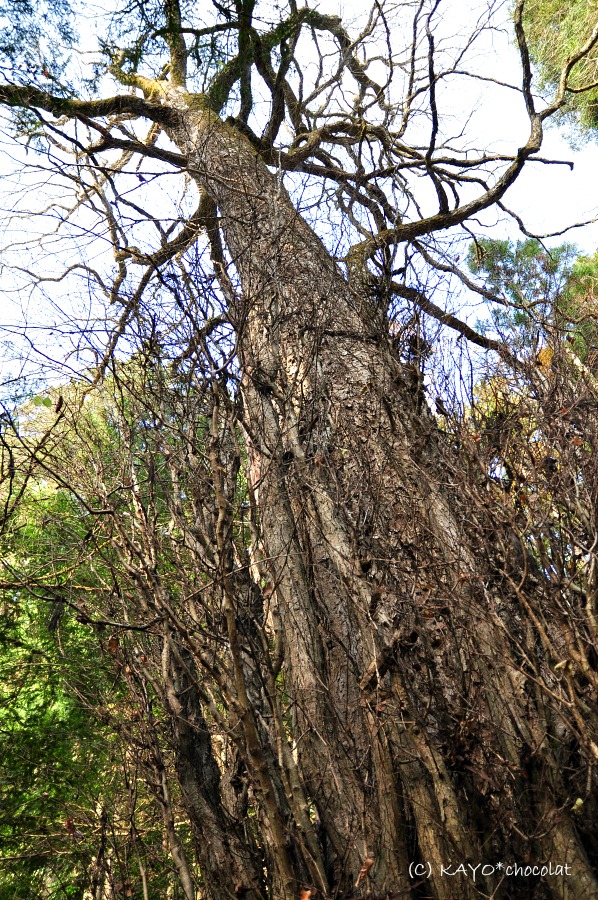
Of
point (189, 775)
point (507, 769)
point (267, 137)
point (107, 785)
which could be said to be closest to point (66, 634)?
point (107, 785)

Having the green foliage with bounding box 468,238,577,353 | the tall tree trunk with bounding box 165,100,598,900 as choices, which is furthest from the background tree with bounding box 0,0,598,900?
the green foliage with bounding box 468,238,577,353

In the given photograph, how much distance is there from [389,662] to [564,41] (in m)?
9.89

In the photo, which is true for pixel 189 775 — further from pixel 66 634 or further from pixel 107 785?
pixel 66 634

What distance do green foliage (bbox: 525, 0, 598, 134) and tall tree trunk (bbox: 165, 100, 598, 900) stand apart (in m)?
7.36

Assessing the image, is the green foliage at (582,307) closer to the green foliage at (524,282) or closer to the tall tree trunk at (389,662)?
the green foliage at (524,282)

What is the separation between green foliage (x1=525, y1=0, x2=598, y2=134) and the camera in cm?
862

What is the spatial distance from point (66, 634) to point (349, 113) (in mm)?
6965

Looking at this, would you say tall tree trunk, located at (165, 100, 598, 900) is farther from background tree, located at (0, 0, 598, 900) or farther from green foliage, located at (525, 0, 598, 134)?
green foliage, located at (525, 0, 598, 134)

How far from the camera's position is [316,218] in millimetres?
5582

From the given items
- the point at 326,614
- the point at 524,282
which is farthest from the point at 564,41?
the point at 326,614

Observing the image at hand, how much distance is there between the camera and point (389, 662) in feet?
8.18

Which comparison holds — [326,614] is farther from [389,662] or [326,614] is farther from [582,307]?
[582,307]

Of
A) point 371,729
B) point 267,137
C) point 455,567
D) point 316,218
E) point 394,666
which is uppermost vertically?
point 267,137

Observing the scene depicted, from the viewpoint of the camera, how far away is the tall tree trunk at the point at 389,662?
236 centimetres
